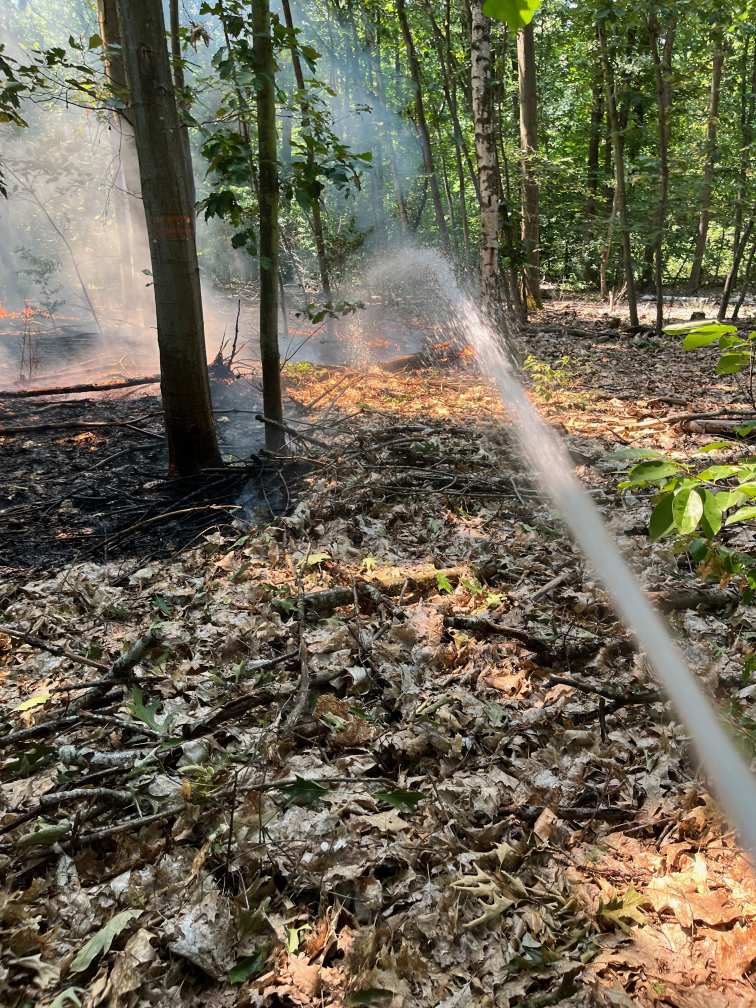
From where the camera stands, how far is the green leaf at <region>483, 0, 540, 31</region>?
938mm

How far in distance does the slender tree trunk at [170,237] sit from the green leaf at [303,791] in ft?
10.2

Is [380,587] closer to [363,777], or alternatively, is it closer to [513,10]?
[363,777]

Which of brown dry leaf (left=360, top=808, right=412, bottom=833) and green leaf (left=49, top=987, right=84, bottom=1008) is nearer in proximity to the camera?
green leaf (left=49, top=987, right=84, bottom=1008)

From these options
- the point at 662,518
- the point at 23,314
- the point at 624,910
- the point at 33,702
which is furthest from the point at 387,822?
the point at 23,314

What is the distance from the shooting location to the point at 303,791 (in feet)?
6.84

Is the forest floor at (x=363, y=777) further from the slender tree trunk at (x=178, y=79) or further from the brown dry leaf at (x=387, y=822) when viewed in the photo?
the slender tree trunk at (x=178, y=79)

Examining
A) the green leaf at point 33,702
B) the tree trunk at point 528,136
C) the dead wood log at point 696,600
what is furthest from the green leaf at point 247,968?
the tree trunk at point 528,136

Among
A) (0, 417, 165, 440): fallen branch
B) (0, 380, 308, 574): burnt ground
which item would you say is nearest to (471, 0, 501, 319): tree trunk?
(0, 380, 308, 574): burnt ground

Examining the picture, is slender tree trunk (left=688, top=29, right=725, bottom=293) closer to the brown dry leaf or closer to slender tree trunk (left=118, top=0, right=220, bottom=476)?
slender tree trunk (left=118, top=0, right=220, bottom=476)

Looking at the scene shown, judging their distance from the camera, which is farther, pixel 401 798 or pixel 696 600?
pixel 696 600

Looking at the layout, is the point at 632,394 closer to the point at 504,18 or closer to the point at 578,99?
the point at 504,18

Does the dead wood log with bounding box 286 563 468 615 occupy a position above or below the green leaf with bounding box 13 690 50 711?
above

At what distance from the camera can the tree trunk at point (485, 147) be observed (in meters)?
8.52

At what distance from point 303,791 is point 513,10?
6.99 feet
